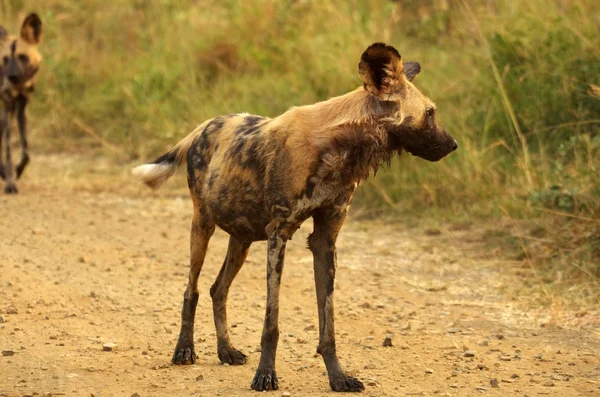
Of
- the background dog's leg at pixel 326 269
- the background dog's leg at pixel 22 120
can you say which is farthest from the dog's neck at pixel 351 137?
the background dog's leg at pixel 22 120

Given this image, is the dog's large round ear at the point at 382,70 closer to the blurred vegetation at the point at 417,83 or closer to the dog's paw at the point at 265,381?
the dog's paw at the point at 265,381

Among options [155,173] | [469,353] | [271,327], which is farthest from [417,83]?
[271,327]

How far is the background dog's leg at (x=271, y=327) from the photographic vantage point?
13.0 feet

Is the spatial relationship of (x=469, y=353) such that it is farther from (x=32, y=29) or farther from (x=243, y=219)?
(x=32, y=29)

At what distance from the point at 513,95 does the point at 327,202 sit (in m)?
3.83

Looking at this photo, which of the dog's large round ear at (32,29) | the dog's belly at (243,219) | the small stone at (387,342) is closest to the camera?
the dog's belly at (243,219)

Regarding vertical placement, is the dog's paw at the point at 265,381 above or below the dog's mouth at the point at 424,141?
below

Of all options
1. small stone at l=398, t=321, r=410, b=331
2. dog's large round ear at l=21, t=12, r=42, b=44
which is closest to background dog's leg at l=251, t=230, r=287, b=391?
small stone at l=398, t=321, r=410, b=331

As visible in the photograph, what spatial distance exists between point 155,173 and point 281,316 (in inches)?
42.2

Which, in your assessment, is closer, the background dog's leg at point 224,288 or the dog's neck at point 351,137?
the dog's neck at point 351,137

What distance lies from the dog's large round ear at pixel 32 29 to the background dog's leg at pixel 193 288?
5717 mm

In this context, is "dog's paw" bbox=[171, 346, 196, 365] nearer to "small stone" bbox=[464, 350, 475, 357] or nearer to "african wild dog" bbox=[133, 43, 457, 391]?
"african wild dog" bbox=[133, 43, 457, 391]

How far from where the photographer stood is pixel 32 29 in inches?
382

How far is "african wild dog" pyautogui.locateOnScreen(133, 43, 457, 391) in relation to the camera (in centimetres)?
396
